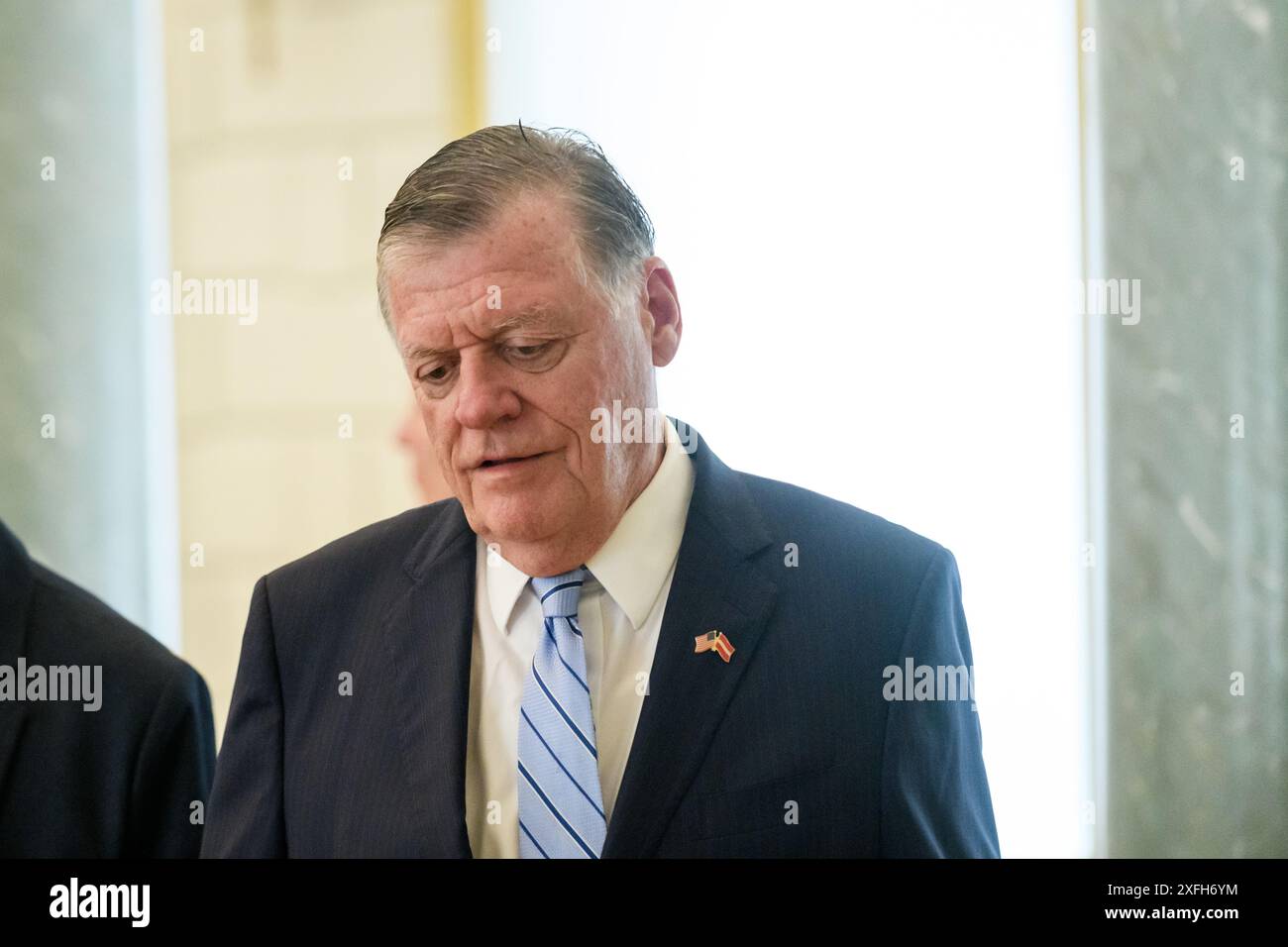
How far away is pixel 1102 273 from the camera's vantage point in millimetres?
1666

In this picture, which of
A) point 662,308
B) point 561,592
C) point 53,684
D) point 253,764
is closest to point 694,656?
point 561,592

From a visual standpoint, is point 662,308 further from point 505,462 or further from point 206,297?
point 206,297

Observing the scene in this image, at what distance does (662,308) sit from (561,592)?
34cm

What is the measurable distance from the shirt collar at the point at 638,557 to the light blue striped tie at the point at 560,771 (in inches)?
3.6

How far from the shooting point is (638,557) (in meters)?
1.32

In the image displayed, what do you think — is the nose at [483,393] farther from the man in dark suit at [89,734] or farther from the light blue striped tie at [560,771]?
the man in dark suit at [89,734]

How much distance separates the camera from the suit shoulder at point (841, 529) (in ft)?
4.31

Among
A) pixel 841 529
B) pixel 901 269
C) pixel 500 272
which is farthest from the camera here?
pixel 901 269

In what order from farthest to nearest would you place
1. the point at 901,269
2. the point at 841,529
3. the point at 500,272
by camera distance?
the point at 901,269, the point at 841,529, the point at 500,272

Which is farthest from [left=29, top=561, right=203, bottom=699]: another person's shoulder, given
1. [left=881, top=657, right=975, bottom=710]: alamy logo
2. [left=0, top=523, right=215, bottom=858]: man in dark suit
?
[left=881, top=657, right=975, bottom=710]: alamy logo

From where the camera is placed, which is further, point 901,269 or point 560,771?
point 901,269
